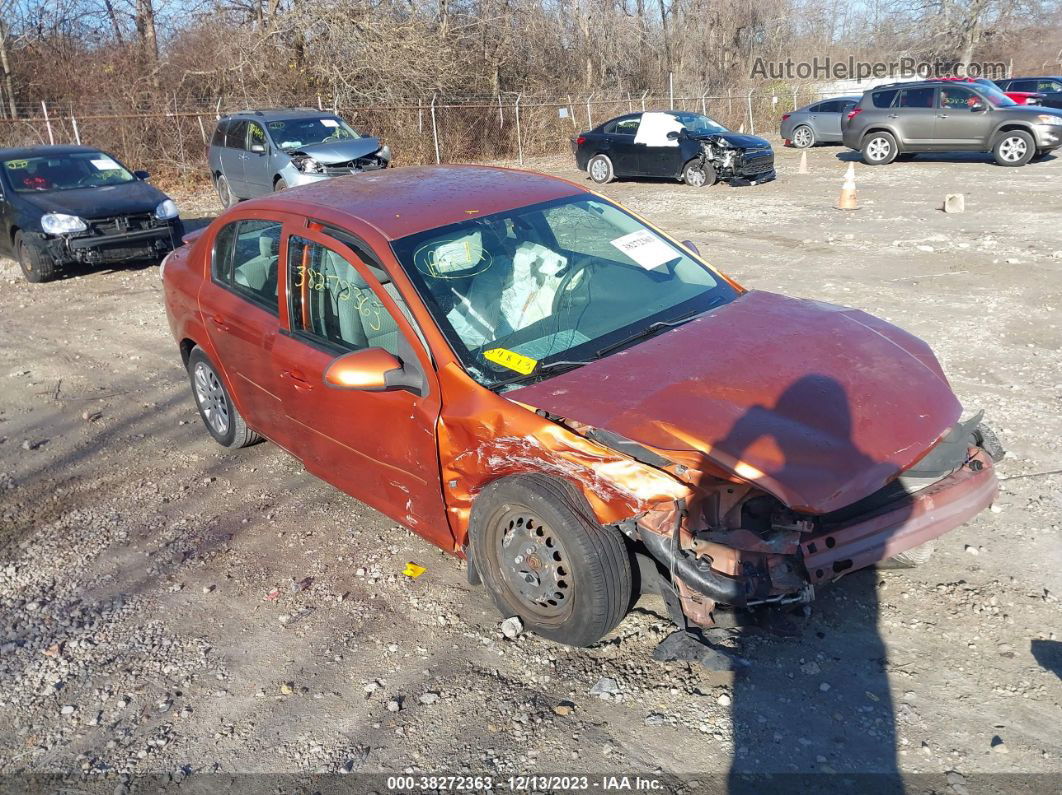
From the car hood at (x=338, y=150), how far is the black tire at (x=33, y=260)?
15.9 ft

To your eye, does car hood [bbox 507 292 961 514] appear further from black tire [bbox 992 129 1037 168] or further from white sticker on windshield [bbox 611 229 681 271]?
black tire [bbox 992 129 1037 168]

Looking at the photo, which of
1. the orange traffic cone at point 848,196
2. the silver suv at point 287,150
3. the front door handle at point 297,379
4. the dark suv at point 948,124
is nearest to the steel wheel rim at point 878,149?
the dark suv at point 948,124

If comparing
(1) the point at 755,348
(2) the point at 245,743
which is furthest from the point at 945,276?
(2) the point at 245,743

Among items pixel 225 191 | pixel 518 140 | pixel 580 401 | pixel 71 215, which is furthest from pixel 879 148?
pixel 580 401

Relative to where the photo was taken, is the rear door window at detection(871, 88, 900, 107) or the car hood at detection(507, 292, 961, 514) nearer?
the car hood at detection(507, 292, 961, 514)

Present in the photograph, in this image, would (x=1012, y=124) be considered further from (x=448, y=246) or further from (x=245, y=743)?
(x=245, y=743)

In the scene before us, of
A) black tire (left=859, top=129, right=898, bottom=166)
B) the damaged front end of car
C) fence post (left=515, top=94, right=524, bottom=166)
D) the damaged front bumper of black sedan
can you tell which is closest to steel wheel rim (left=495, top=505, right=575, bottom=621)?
the damaged front bumper of black sedan

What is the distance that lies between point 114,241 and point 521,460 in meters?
9.73

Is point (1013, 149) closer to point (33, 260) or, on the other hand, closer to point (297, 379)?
point (33, 260)

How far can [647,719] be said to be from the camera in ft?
10.2

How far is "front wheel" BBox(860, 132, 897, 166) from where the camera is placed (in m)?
20.2

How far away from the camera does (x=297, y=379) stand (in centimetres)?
434

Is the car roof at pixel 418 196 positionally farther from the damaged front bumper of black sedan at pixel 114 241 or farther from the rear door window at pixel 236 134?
the rear door window at pixel 236 134

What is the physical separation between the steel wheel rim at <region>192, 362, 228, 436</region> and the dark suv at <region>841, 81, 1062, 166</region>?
1849 centimetres
